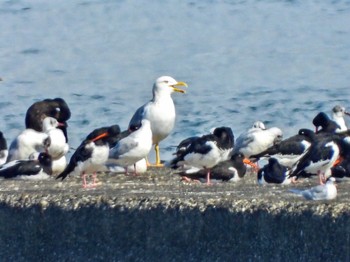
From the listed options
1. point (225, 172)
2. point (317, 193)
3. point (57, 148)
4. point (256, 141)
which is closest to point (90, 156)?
point (225, 172)

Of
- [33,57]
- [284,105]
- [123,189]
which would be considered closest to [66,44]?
[33,57]

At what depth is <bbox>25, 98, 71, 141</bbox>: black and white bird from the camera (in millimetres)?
16719

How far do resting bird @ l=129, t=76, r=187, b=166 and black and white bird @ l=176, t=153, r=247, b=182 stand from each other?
2.40m

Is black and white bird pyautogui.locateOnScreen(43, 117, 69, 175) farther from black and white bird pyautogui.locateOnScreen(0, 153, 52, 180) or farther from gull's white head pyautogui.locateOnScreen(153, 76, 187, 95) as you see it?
gull's white head pyautogui.locateOnScreen(153, 76, 187, 95)

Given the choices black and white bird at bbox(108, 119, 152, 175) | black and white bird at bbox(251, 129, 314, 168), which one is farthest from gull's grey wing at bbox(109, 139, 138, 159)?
black and white bird at bbox(251, 129, 314, 168)

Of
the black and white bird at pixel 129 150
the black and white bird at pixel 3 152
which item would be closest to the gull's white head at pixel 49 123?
the black and white bird at pixel 3 152

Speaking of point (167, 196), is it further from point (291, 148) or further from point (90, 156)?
point (291, 148)

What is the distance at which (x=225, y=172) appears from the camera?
13992 millimetres

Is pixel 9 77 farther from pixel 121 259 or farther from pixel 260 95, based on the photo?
pixel 121 259

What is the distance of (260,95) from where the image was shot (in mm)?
29328

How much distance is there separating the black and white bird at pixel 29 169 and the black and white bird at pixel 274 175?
2171 millimetres

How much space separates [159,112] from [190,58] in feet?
63.1

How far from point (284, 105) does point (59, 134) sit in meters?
12.1

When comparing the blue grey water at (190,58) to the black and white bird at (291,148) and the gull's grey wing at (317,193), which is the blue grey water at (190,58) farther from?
the gull's grey wing at (317,193)
